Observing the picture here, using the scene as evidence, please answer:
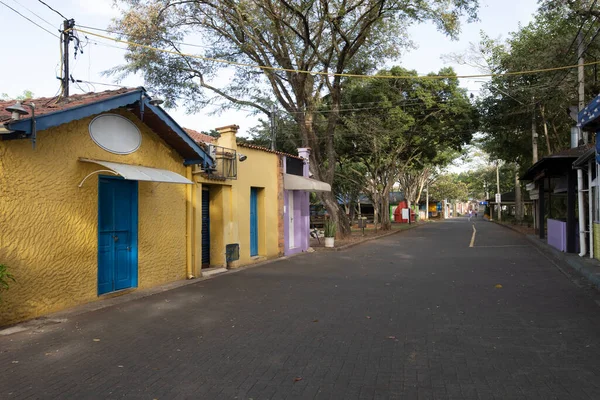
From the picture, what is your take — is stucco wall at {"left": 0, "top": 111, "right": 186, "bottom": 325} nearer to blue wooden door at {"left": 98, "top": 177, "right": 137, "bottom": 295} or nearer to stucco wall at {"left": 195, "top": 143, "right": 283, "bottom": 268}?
blue wooden door at {"left": 98, "top": 177, "right": 137, "bottom": 295}

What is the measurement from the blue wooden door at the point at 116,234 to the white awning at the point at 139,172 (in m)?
0.51

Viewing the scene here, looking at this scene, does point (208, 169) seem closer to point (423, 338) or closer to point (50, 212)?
point (50, 212)

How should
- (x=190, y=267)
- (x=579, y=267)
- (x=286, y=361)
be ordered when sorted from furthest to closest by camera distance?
(x=579, y=267) < (x=190, y=267) < (x=286, y=361)

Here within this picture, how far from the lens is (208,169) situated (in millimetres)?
10367

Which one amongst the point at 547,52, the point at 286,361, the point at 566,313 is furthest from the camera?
the point at 547,52

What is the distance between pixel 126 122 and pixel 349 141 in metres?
20.7

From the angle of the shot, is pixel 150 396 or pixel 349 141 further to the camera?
pixel 349 141

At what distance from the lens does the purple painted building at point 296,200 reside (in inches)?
607

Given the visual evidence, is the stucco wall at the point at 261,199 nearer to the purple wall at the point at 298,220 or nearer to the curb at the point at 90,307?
the purple wall at the point at 298,220

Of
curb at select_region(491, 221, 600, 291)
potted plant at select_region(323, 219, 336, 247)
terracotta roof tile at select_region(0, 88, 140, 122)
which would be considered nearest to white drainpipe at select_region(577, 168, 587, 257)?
curb at select_region(491, 221, 600, 291)

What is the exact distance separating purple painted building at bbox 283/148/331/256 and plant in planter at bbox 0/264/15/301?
9.77m

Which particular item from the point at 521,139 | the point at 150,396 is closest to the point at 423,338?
the point at 150,396

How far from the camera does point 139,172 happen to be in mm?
7828

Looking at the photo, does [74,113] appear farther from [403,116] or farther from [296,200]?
[403,116]
